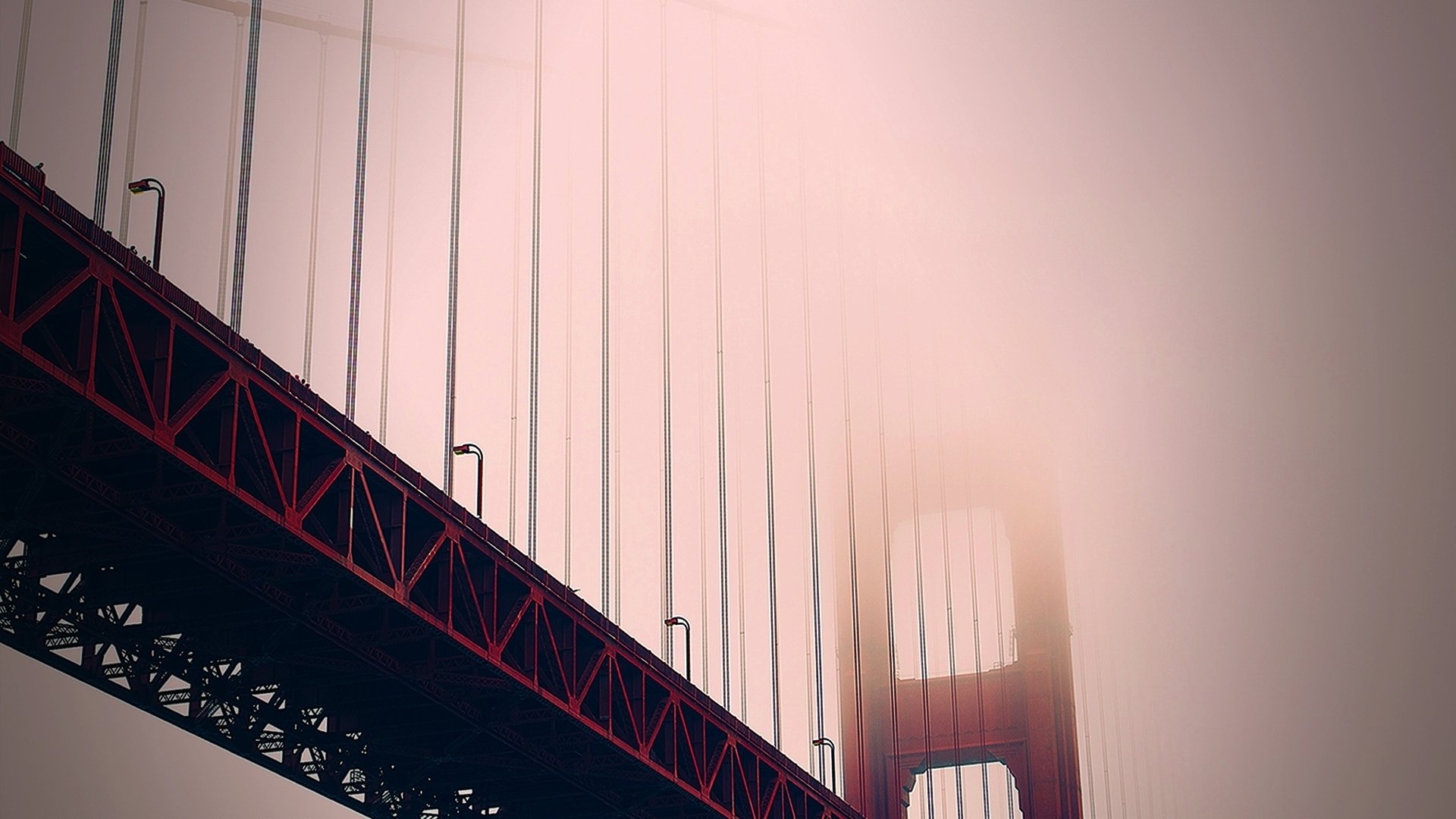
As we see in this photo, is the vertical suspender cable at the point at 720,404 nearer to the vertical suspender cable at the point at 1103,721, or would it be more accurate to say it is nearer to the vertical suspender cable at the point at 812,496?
the vertical suspender cable at the point at 812,496

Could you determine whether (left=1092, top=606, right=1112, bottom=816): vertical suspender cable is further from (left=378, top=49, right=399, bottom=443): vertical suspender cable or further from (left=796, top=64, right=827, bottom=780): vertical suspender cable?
(left=378, top=49, right=399, bottom=443): vertical suspender cable

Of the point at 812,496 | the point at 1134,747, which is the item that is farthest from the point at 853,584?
the point at 1134,747

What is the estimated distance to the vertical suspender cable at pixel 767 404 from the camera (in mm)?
33094

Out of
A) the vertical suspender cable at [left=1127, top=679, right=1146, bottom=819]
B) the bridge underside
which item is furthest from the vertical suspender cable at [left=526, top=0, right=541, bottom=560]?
the vertical suspender cable at [left=1127, top=679, right=1146, bottom=819]

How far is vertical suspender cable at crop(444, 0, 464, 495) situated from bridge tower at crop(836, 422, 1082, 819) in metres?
8.91

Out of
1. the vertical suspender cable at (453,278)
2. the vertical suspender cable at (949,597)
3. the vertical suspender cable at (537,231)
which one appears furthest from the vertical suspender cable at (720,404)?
the vertical suspender cable at (453,278)

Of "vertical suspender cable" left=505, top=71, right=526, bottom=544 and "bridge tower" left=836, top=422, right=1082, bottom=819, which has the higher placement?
"vertical suspender cable" left=505, top=71, right=526, bottom=544

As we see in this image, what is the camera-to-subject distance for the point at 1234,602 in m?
47.2

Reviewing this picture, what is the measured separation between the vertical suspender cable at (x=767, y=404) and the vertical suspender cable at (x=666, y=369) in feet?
6.12

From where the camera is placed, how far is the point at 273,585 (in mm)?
17594

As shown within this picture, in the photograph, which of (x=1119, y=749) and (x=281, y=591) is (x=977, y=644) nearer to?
(x=1119, y=749)

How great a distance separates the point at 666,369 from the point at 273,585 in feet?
58.8

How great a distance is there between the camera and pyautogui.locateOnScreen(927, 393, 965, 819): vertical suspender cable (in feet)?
119

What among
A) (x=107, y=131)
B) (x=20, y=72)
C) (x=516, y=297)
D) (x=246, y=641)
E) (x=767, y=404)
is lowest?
(x=246, y=641)
